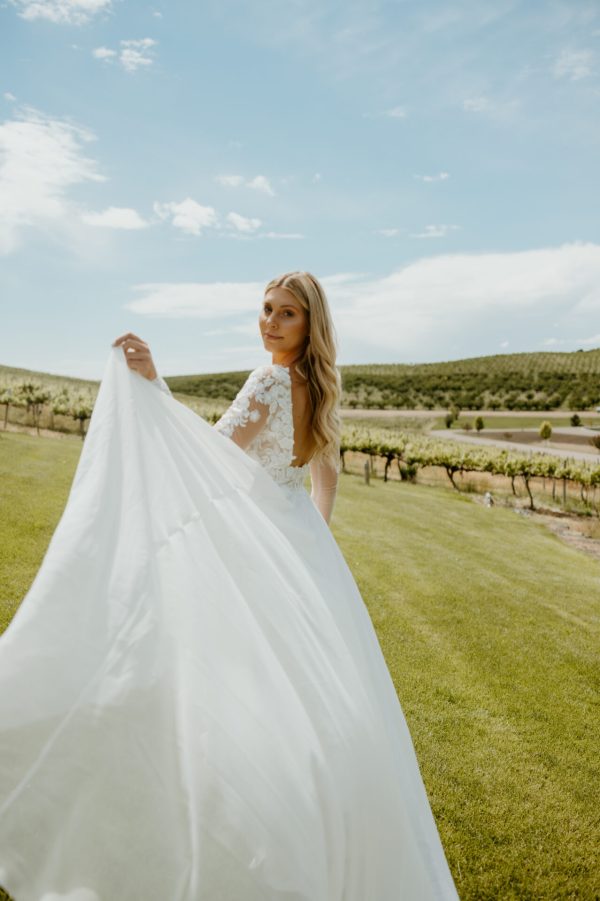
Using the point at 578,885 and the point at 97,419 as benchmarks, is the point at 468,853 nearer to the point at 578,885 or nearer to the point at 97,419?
the point at 578,885

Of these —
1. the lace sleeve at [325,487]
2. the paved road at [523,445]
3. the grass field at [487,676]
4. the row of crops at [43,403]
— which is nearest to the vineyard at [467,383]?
the paved road at [523,445]

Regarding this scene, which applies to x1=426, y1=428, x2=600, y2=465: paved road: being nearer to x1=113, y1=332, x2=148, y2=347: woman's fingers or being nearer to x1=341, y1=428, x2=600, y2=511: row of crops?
x1=341, y1=428, x2=600, y2=511: row of crops

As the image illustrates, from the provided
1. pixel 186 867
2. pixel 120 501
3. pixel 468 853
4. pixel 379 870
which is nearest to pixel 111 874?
pixel 186 867

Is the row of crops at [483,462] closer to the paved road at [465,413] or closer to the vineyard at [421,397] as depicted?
the vineyard at [421,397]

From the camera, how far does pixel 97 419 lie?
9.21 ft

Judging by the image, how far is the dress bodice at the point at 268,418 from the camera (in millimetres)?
3139

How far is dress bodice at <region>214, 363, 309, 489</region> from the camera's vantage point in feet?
10.3

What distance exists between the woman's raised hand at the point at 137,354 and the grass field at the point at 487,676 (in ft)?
12.1

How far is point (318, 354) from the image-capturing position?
3369mm

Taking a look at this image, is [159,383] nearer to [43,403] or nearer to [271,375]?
[271,375]

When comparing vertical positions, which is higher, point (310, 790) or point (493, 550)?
point (310, 790)

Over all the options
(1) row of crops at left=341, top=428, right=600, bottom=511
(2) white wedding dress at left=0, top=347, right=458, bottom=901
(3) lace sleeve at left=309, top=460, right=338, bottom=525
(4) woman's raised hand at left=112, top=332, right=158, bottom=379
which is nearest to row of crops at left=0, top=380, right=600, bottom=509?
(1) row of crops at left=341, top=428, right=600, bottom=511

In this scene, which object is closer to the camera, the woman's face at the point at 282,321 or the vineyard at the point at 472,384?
the woman's face at the point at 282,321

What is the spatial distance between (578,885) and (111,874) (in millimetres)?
3499
